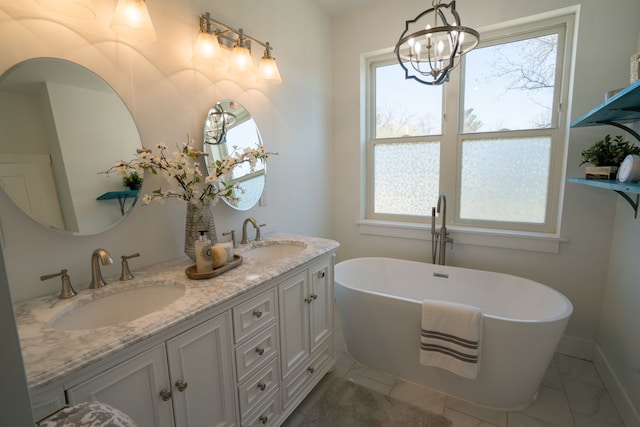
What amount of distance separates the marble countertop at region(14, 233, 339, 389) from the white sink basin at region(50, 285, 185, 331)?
0.08ft

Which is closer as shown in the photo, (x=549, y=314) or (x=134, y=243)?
(x=134, y=243)

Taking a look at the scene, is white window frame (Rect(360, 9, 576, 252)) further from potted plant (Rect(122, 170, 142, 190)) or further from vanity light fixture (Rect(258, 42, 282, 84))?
potted plant (Rect(122, 170, 142, 190))

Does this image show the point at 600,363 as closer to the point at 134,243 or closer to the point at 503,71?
the point at 503,71

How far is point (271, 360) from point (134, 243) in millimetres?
886

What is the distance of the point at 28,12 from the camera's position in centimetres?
106

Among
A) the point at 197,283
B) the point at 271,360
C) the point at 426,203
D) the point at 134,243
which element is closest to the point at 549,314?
the point at 426,203

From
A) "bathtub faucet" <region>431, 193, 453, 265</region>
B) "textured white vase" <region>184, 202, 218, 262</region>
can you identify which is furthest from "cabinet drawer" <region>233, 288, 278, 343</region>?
"bathtub faucet" <region>431, 193, 453, 265</region>

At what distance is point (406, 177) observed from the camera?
9.44 feet

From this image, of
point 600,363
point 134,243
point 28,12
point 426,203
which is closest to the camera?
point 28,12

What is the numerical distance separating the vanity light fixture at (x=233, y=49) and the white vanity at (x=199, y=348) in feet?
3.69

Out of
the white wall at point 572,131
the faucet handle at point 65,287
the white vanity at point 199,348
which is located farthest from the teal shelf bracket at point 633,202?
the faucet handle at point 65,287

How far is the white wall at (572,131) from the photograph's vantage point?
1.94m

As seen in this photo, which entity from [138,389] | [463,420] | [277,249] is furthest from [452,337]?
[138,389]

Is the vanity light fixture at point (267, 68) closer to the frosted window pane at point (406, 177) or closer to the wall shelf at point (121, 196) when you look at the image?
the wall shelf at point (121, 196)
